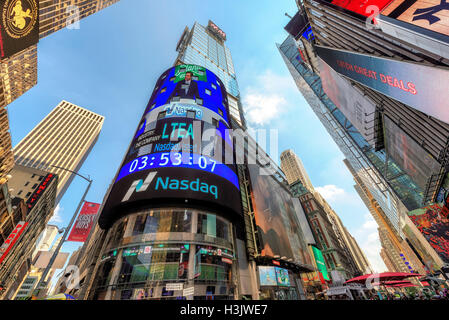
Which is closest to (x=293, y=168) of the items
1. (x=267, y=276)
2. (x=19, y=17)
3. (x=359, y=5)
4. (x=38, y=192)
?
(x=267, y=276)

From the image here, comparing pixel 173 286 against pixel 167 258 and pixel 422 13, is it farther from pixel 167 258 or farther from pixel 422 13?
pixel 422 13

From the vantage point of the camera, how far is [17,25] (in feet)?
49.3

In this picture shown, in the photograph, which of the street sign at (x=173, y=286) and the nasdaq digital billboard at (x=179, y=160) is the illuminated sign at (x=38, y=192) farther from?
the street sign at (x=173, y=286)

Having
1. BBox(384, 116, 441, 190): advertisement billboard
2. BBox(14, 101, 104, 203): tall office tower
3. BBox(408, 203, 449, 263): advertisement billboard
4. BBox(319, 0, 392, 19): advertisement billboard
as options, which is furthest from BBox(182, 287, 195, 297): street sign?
BBox(14, 101, 104, 203): tall office tower

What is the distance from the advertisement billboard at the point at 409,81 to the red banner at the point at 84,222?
27.1 m

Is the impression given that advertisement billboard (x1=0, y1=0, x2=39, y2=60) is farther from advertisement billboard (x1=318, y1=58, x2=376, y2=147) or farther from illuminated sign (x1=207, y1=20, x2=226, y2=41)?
illuminated sign (x1=207, y1=20, x2=226, y2=41)

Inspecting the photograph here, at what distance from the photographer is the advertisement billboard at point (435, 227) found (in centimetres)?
1970

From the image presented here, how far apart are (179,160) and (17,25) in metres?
17.4

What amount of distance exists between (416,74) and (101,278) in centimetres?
2730

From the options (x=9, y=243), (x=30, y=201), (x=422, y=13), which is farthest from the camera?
(x=30, y=201)

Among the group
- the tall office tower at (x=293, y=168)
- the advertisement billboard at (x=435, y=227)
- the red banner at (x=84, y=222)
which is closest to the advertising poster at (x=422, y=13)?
the advertisement billboard at (x=435, y=227)

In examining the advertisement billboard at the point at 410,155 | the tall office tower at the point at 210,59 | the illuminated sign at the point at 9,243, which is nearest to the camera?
the advertisement billboard at the point at 410,155

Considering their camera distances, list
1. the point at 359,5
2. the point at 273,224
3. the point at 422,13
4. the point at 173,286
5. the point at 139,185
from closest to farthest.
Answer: the point at 422,13 < the point at 173,286 < the point at 359,5 < the point at 139,185 < the point at 273,224

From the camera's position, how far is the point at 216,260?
16.3 meters
